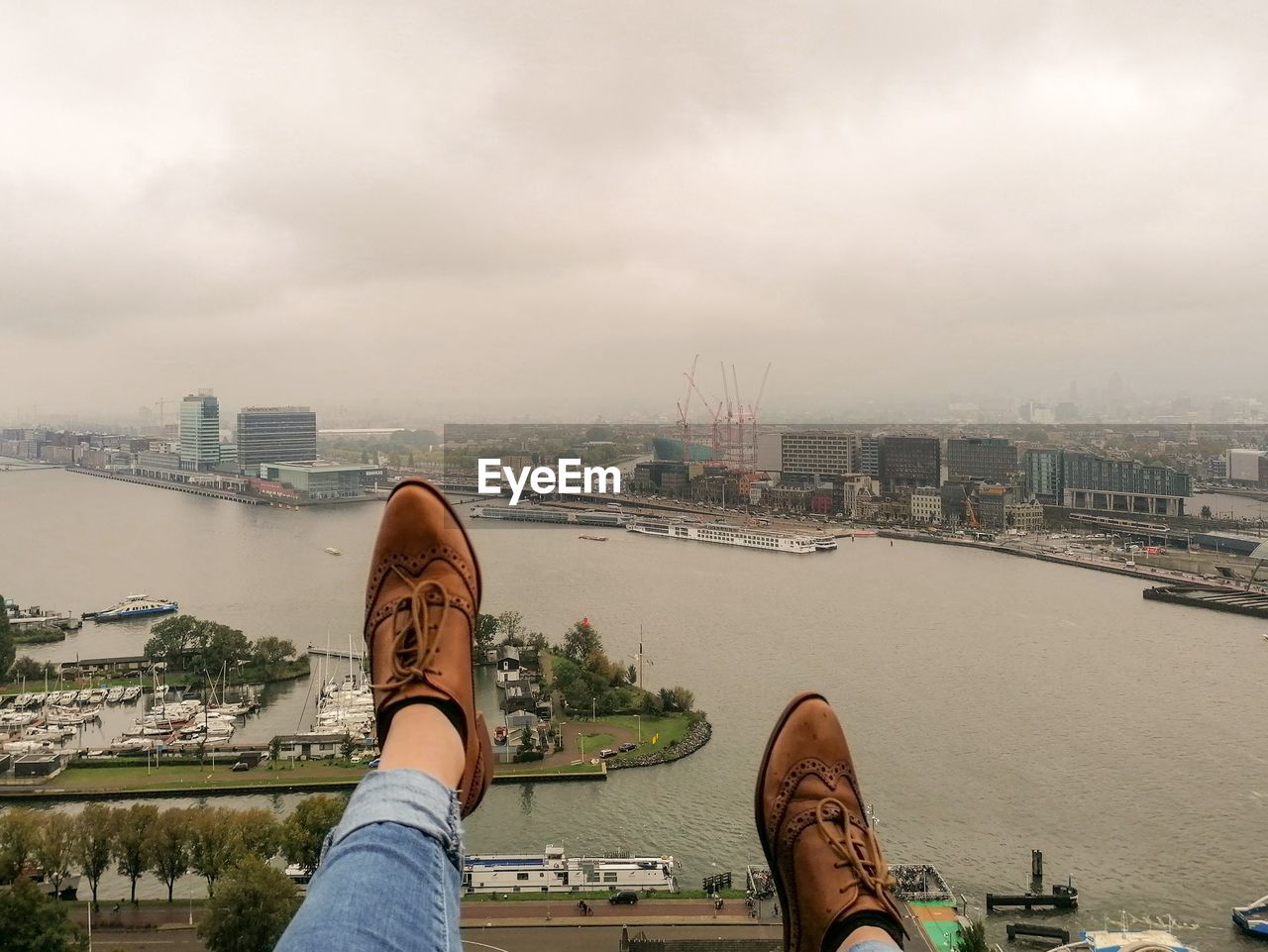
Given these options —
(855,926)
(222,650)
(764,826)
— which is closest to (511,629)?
(222,650)

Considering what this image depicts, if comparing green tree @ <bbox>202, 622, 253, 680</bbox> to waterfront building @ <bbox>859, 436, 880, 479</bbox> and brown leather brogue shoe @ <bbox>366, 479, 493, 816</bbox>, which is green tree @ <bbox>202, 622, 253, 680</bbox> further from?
waterfront building @ <bbox>859, 436, 880, 479</bbox>

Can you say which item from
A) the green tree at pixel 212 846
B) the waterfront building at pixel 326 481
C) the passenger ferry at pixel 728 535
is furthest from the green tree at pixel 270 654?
the waterfront building at pixel 326 481

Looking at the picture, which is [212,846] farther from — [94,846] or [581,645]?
[581,645]

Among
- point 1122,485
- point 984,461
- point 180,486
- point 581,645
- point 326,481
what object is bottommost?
point 581,645

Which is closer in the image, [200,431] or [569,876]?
[569,876]

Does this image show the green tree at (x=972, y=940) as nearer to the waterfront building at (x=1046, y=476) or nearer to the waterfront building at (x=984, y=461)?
the waterfront building at (x=984, y=461)

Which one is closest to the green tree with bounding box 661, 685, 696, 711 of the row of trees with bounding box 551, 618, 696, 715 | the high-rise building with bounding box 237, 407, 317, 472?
the row of trees with bounding box 551, 618, 696, 715

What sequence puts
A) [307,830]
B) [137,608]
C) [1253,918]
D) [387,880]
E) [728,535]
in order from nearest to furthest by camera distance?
[387,880], [1253,918], [307,830], [137,608], [728,535]
